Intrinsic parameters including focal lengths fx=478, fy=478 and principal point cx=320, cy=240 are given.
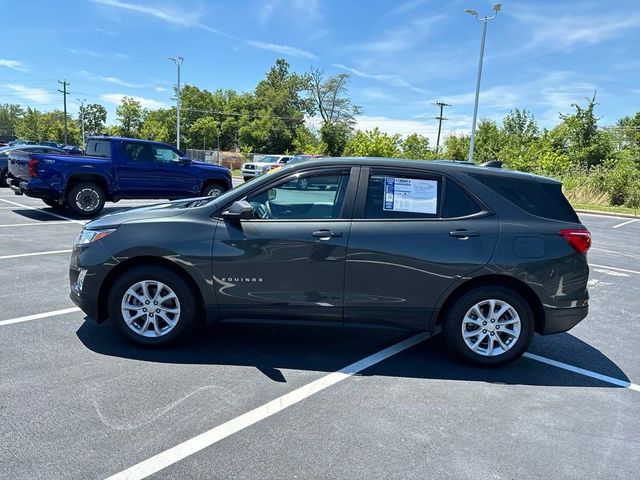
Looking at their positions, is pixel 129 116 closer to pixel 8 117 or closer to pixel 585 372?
pixel 585 372

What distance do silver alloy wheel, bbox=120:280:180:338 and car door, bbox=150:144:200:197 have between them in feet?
28.6

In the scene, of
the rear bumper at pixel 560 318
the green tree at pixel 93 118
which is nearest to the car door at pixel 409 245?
the rear bumper at pixel 560 318

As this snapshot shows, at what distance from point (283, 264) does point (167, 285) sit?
102cm

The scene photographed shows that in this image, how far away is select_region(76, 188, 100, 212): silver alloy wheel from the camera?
36.7ft

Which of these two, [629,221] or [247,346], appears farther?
[629,221]

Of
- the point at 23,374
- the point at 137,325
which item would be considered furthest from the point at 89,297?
the point at 23,374

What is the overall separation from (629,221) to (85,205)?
18382 millimetres

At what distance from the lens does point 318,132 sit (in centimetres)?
6681

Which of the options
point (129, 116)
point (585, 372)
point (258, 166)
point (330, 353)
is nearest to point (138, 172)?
point (330, 353)

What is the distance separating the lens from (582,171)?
27.2 m

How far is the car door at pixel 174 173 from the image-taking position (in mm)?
12216

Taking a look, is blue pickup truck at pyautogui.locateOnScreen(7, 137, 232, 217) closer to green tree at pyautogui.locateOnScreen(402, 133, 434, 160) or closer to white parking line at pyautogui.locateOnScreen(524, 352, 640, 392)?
white parking line at pyautogui.locateOnScreen(524, 352, 640, 392)

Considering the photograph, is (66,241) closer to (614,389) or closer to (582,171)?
(614,389)

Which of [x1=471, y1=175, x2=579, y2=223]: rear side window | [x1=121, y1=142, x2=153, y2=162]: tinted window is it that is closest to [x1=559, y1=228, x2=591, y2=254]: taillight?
[x1=471, y1=175, x2=579, y2=223]: rear side window
